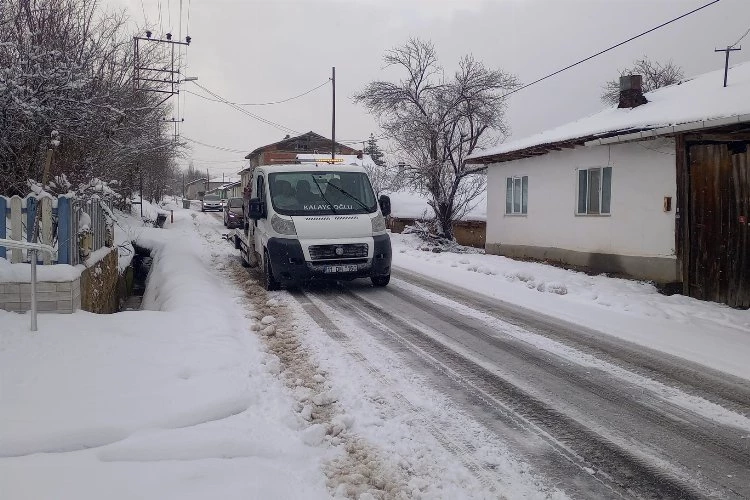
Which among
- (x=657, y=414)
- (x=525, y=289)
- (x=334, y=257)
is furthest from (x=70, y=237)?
(x=525, y=289)

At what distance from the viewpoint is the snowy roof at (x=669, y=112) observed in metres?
10.1

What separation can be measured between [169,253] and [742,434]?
13060 mm

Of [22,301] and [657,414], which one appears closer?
[657,414]

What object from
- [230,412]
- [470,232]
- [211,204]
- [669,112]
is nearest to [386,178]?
[470,232]

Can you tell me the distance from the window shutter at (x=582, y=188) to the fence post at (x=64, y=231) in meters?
11.5

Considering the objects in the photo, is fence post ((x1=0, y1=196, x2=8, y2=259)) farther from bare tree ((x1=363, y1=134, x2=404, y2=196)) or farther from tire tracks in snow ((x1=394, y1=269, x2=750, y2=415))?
bare tree ((x1=363, y1=134, x2=404, y2=196))

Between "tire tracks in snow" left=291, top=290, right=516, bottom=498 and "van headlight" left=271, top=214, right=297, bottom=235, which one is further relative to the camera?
"van headlight" left=271, top=214, right=297, bottom=235

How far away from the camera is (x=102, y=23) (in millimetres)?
12148

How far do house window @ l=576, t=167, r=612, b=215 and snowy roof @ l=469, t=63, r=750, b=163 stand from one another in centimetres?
88

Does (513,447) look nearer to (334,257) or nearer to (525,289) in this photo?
(334,257)

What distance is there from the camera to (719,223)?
9.48 m

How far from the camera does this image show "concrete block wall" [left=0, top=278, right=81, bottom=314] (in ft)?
18.6

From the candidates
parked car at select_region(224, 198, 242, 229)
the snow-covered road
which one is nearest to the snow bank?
the snow-covered road

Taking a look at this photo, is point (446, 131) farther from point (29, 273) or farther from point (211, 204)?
point (211, 204)
